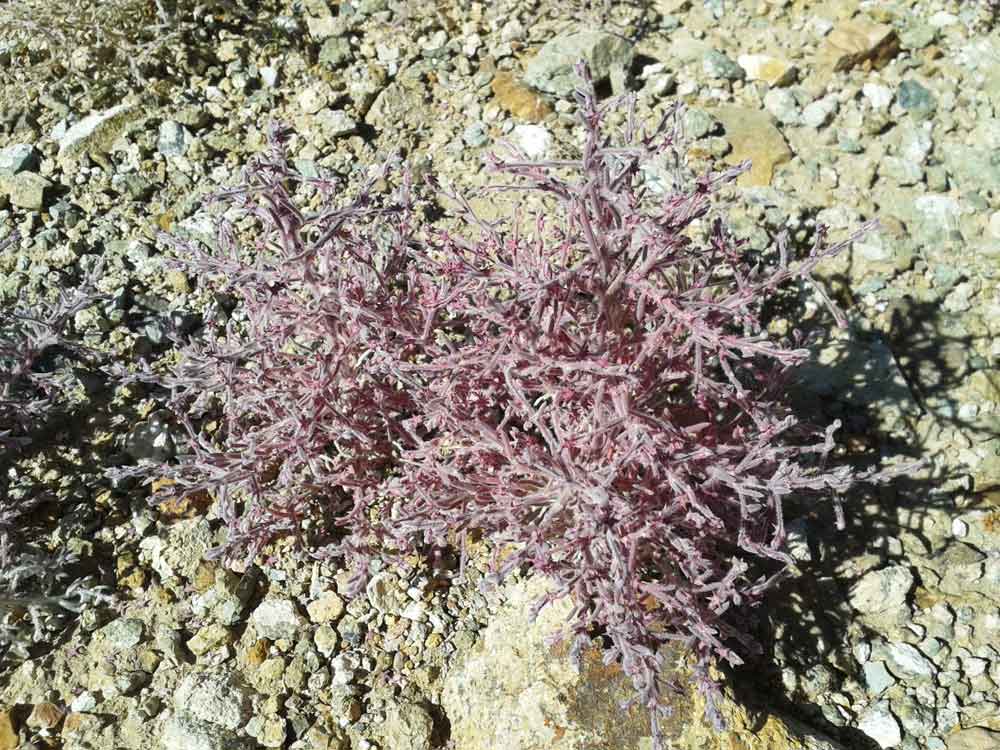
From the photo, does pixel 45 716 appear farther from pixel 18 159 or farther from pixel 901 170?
pixel 901 170

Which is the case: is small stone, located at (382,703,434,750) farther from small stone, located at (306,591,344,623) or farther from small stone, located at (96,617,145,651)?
small stone, located at (96,617,145,651)

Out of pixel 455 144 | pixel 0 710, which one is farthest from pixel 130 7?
pixel 0 710

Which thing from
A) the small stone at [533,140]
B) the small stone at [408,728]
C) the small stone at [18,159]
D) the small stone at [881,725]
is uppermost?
the small stone at [18,159]

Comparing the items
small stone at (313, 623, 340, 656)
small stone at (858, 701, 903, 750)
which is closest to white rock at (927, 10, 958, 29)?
small stone at (858, 701, 903, 750)

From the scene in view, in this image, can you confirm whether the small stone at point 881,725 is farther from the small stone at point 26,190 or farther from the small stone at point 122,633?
the small stone at point 26,190

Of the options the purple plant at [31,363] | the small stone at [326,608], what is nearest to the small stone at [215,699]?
the small stone at [326,608]

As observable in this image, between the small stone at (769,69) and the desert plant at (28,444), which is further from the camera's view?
the small stone at (769,69)
